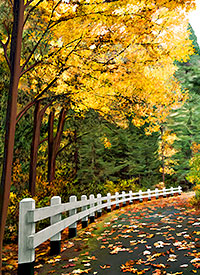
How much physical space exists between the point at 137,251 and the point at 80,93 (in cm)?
642

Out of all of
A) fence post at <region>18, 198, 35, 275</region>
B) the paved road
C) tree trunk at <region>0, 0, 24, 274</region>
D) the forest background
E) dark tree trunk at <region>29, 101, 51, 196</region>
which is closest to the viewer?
fence post at <region>18, 198, 35, 275</region>

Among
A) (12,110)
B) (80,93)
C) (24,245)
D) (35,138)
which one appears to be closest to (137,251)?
(24,245)

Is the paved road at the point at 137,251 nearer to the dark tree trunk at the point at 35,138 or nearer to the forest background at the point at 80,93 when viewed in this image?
the forest background at the point at 80,93

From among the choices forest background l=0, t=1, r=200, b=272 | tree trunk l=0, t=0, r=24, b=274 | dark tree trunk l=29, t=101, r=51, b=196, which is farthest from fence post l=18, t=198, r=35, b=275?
dark tree trunk l=29, t=101, r=51, b=196

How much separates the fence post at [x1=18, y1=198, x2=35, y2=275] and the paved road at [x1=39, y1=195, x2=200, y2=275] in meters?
0.72

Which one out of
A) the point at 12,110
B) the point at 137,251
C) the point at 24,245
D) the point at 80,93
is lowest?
the point at 137,251

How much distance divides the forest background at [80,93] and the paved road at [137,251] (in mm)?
2843

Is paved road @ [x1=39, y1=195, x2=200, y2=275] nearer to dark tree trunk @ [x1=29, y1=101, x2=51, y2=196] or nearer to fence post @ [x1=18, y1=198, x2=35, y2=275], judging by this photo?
fence post @ [x1=18, y1=198, x2=35, y2=275]

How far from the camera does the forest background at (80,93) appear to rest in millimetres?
8484

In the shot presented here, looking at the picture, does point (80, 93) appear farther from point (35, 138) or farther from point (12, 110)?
point (12, 110)

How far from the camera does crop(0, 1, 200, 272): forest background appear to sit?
334 inches

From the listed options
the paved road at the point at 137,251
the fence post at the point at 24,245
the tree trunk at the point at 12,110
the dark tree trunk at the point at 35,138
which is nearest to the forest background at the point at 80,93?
the dark tree trunk at the point at 35,138

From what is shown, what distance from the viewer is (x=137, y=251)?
20.1 ft

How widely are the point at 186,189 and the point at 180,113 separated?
9.73 meters
